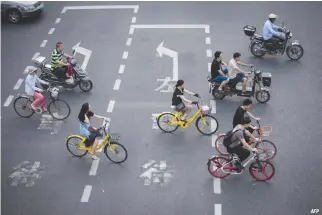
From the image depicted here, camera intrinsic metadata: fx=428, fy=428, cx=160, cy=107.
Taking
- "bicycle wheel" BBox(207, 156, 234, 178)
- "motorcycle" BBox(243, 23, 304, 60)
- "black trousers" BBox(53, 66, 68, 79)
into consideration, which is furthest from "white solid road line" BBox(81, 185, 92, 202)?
"motorcycle" BBox(243, 23, 304, 60)

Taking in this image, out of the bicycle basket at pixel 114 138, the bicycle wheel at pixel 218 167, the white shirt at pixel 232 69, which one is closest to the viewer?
the bicycle wheel at pixel 218 167

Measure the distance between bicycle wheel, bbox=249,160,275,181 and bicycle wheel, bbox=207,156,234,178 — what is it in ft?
1.82

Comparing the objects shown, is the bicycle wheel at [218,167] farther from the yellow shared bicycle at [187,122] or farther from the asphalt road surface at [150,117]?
the yellow shared bicycle at [187,122]

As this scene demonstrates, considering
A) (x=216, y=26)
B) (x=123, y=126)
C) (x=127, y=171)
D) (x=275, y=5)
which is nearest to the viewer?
(x=127, y=171)

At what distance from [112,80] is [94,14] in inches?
228

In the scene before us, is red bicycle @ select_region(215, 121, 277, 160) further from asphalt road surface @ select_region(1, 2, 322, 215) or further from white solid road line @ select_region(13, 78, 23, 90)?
white solid road line @ select_region(13, 78, 23, 90)

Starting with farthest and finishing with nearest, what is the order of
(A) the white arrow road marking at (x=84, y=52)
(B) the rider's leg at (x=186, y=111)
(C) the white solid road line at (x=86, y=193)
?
(A) the white arrow road marking at (x=84, y=52), (B) the rider's leg at (x=186, y=111), (C) the white solid road line at (x=86, y=193)

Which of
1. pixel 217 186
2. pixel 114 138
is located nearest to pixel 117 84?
pixel 114 138

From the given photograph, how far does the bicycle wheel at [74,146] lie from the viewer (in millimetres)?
12444

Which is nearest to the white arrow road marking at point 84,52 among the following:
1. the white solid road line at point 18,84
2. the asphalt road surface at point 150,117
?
the asphalt road surface at point 150,117

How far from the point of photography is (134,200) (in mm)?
11250

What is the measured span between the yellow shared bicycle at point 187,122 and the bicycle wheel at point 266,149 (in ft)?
5.66

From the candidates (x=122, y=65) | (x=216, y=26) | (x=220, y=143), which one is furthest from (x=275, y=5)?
(x=220, y=143)

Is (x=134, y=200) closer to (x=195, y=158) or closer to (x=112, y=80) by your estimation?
(x=195, y=158)
